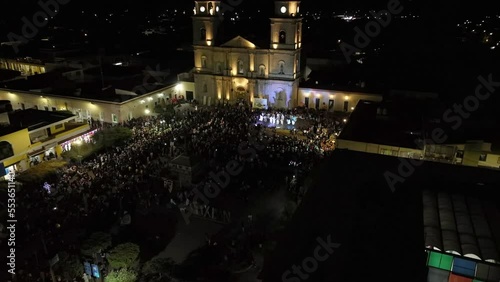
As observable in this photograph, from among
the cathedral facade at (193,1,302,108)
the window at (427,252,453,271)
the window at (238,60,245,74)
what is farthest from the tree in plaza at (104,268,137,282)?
the window at (238,60,245,74)

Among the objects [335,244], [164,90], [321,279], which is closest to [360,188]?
[335,244]

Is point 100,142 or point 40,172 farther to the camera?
point 100,142

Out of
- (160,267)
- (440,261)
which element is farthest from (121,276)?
(440,261)

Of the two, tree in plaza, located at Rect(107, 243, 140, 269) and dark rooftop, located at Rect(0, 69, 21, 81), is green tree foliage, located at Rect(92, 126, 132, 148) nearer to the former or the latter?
tree in plaza, located at Rect(107, 243, 140, 269)

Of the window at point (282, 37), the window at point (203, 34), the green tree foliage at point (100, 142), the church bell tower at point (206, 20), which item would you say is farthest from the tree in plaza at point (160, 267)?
the window at point (203, 34)

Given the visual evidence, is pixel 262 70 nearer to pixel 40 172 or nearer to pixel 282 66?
pixel 282 66

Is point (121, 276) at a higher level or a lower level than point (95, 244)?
lower

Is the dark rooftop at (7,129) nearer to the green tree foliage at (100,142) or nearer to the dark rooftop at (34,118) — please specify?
the dark rooftop at (34,118)

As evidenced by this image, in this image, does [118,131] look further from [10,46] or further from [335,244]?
[10,46]
